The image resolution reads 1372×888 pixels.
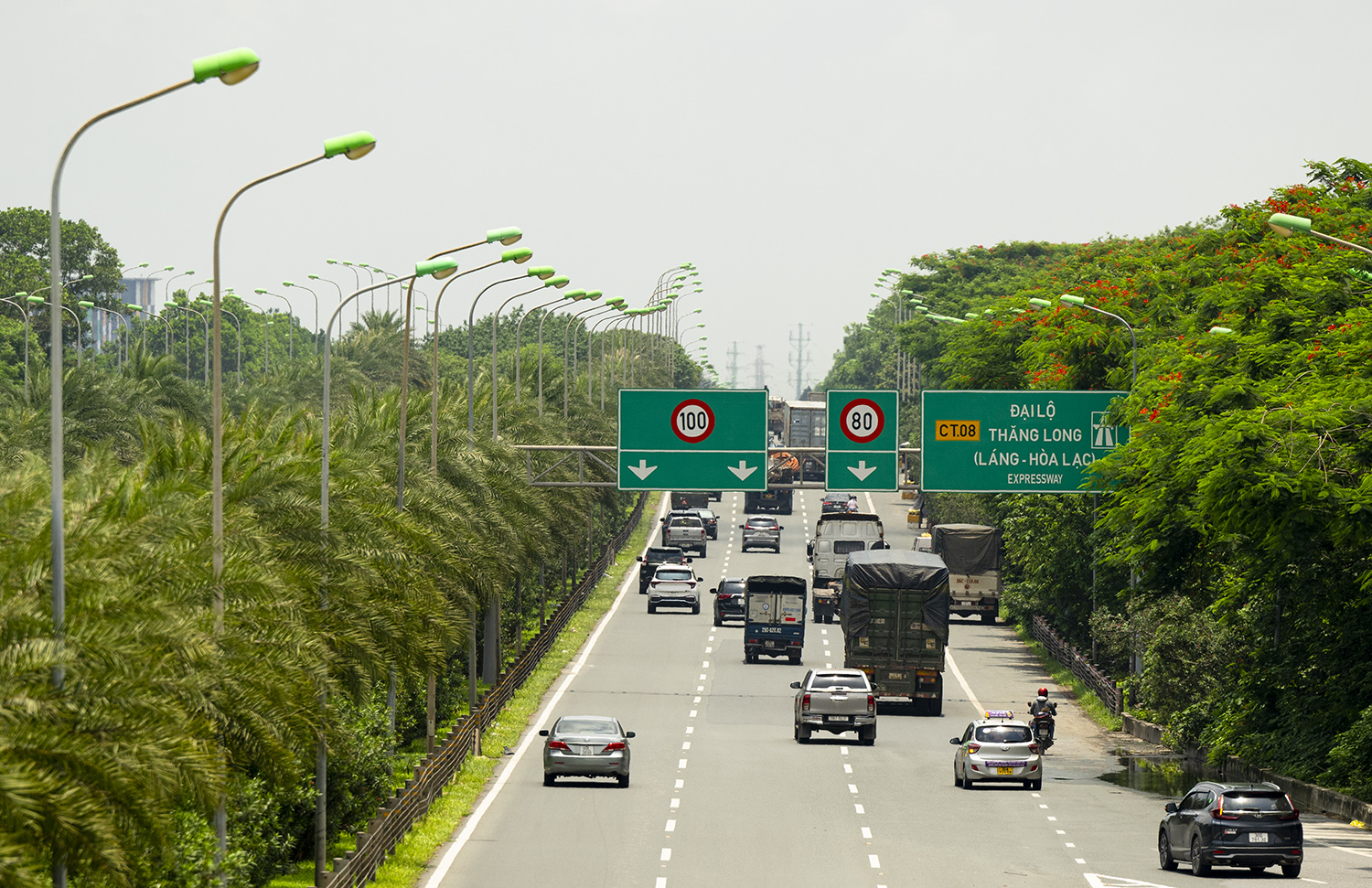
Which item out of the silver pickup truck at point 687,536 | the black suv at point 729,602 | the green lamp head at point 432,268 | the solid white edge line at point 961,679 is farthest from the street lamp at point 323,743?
the silver pickup truck at point 687,536

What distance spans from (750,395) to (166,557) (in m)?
21.9

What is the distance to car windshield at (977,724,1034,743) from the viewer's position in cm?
3584

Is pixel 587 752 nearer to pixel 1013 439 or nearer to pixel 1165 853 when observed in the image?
pixel 1013 439

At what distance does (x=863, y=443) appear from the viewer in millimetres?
39500

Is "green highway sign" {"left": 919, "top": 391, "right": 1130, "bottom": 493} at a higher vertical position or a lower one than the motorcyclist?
higher

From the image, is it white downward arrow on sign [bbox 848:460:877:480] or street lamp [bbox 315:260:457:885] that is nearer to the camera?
street lamp [bbox 315:260:457:885]

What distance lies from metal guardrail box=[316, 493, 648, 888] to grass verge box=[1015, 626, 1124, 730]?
15.5 m

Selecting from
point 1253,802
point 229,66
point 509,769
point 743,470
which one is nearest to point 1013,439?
point 743,470

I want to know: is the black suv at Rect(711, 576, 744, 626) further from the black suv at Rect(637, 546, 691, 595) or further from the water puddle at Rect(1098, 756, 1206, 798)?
the water puddle at Rect(1098, 756, 1206, 798)

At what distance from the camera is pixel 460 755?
35875 mm

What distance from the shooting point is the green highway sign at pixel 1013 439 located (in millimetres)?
38594

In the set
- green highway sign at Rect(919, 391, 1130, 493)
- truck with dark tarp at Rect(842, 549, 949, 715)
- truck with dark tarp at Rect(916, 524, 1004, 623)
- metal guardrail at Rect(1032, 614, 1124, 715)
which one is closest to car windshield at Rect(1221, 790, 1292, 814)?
green highway sign at Rect(919, 391, 1130, 493)

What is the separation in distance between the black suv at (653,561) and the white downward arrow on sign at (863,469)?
3575 centimetres

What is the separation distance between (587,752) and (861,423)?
32.3 ft
